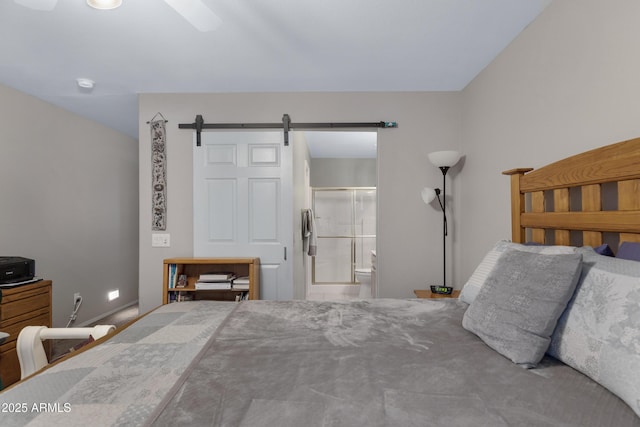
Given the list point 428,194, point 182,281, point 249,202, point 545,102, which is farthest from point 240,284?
point 545,102

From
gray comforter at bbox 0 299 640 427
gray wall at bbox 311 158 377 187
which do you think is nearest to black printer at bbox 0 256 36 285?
gray comforter at bbox 0 299 640 427

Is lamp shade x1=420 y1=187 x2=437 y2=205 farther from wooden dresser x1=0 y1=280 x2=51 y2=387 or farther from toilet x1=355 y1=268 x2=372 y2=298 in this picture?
wooden dresser x1=0 y1=280 x2=51 y2=387

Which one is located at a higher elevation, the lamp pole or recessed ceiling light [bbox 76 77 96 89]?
recessed ceiling light [bbox 76 77 96 89]

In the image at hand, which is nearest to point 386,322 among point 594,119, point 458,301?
point 458,301

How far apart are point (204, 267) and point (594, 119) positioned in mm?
3112

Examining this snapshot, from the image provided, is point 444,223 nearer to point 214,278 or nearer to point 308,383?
point 214,278

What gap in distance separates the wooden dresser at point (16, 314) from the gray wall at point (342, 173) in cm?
444

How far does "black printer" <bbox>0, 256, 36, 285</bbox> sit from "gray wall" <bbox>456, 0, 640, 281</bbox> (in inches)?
147

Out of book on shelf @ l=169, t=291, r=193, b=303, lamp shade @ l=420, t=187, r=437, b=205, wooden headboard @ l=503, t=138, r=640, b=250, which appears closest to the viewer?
wooden headboard @ l=503, t=138, r=640, b=250

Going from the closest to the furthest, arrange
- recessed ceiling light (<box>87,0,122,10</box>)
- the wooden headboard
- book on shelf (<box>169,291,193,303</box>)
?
the wooden headboard
recessed ceiling light (<box>87,0,122,10</box>)
book on shelf (<box>169,291,193,303</box>)

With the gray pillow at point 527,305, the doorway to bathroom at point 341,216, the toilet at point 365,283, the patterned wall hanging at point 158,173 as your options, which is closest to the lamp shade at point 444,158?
the gray pillow at point 527,305

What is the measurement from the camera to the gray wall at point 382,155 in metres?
3.10

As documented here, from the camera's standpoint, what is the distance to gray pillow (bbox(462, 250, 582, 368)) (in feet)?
3.30

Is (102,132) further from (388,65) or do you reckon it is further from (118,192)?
(388,65)
